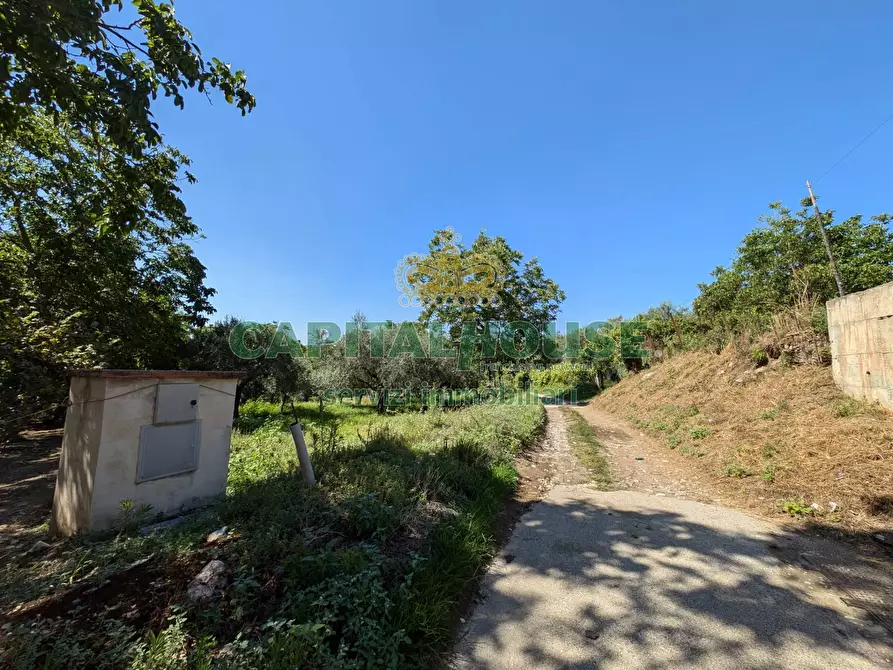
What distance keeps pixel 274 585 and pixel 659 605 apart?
2.80 metres

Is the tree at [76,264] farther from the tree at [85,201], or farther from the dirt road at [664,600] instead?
the dirt road at [664,600]

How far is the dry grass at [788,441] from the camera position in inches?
161

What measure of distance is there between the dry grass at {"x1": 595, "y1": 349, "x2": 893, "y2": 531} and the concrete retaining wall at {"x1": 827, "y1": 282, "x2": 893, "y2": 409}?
0.26 meters

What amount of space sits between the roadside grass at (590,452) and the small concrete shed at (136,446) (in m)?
5.79

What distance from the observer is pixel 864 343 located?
559 cm

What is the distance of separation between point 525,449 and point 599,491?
2537mm

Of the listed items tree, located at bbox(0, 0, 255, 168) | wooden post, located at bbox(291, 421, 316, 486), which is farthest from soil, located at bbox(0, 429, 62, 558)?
tree, located at bbox(0, 0, 255, 168)

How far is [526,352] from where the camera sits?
21328 millimetres

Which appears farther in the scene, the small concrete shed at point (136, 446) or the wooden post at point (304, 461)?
the wooden post at point (304, 461)

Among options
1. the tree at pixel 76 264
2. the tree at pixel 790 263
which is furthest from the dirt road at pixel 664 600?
the tree at pixel 790 263

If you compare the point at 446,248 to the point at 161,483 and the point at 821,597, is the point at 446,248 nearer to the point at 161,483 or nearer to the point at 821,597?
the point at 161,483

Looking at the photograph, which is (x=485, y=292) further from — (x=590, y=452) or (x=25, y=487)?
(x=25, y=487)

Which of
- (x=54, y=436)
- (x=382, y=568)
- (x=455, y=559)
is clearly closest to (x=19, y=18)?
(x=382, y=568)

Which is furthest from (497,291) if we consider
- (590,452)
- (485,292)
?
(590,452)
